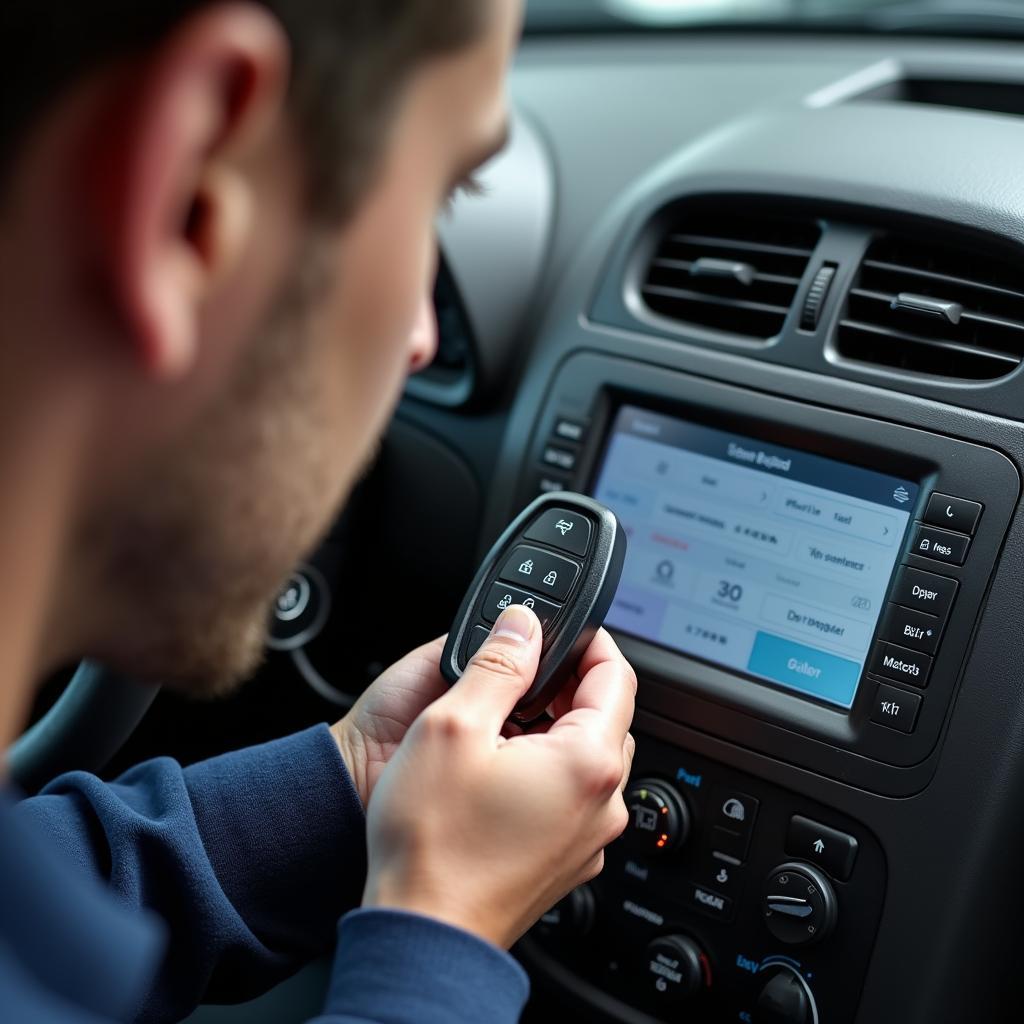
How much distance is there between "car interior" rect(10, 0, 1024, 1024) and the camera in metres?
1.00

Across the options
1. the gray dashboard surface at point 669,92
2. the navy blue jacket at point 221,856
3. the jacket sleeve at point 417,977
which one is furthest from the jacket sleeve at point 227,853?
the gray dashboard surface at point 669,92

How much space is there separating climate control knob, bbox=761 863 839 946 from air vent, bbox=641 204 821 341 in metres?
0.48

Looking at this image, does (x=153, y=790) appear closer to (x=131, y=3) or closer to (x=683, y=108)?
(x=131, y=3)

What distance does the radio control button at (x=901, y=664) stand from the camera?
100 centimetres

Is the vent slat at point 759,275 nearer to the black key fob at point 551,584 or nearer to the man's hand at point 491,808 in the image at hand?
the black key fob at point 551,584

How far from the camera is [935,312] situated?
106 centimetres

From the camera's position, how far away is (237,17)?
20.0 inches

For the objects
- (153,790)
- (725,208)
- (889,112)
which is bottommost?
(153,790)

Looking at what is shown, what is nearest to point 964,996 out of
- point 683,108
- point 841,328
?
point 841,328

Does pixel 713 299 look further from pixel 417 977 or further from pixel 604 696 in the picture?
pixel 417 977

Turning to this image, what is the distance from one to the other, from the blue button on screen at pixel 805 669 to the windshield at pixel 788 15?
0.83 m

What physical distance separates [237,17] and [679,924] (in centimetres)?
87

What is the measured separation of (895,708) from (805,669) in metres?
0.09

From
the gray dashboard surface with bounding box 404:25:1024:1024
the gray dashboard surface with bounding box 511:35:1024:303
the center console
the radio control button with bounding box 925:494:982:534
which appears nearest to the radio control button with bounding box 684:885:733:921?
the center console
